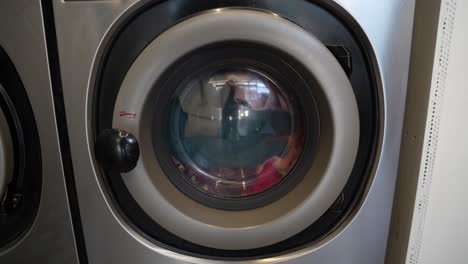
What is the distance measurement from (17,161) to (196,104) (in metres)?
0.36

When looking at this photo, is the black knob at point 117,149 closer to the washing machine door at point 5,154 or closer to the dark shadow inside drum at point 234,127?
the dark shadow inside drum at point 234,127

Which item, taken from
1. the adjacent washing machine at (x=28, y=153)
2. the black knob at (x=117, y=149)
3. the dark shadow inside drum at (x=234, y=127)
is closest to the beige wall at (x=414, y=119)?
the dark shadow inside drum at (x=234, y=127)

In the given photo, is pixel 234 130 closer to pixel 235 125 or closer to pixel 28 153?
pixel 235 125

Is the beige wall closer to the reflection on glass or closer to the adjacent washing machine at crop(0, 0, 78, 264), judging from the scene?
the reflection on glass

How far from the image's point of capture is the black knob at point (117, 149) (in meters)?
0.54

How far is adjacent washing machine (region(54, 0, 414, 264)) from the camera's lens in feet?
1.82

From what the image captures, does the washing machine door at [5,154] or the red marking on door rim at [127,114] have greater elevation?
the red marking on door rim at [127,114]

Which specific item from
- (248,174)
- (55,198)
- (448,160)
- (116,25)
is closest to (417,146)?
(448,160)

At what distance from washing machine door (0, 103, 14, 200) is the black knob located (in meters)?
0.19

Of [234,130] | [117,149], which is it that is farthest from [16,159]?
[234,130]

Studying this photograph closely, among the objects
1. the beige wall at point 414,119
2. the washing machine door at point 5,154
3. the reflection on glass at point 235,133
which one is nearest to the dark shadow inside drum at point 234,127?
the reflection on glass at point 235,133

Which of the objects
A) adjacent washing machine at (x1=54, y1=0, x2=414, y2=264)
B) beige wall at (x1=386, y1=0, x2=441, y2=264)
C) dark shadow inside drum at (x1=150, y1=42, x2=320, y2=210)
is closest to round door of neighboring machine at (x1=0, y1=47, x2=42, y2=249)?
adjacent washing machine at (x1=54, y1=0, x2=414, y2=264)

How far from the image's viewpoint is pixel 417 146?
1.93 ft

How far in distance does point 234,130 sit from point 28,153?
393 millimetres
